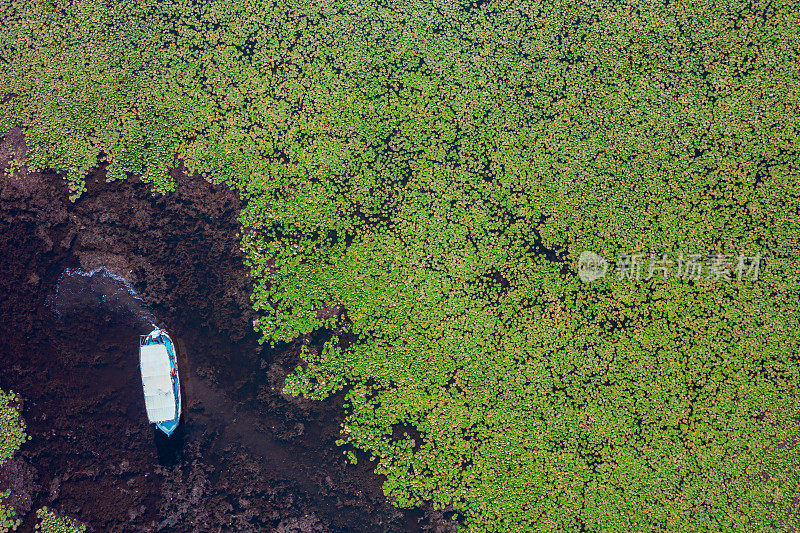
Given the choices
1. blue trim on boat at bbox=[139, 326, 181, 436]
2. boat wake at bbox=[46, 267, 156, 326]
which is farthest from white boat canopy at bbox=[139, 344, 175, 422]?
boat wake at bbox=[46, 267, 156, 326]

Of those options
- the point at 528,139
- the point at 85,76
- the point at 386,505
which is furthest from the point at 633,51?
the point at 85,76

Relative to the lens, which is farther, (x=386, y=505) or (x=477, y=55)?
(x=477, y=55)

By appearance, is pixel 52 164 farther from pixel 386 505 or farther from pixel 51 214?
pixel 386 505

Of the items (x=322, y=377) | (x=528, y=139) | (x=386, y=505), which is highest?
(x=528, y=139)

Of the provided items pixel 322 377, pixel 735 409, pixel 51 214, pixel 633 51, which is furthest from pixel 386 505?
pixel 633 51

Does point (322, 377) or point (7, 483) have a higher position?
point (322, 377)

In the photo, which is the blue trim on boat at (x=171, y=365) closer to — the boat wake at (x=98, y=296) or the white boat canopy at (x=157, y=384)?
the white boat canopy at (x=157, y=384)

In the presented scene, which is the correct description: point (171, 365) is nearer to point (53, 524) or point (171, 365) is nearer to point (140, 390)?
point (140, 390)

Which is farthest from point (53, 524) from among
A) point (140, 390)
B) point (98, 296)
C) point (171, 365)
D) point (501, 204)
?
point (501, 204)
